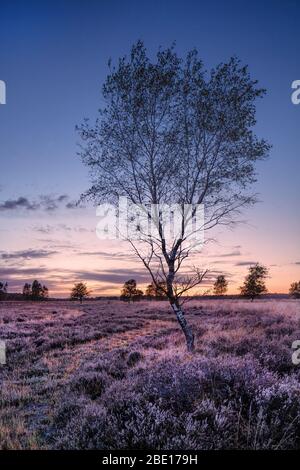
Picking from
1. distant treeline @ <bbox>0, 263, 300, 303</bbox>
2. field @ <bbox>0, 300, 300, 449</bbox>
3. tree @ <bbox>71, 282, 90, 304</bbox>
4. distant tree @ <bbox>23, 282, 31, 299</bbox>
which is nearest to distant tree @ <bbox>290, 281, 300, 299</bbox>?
distant treeline @ <bbox>0, 263, 300, 303</bbox>

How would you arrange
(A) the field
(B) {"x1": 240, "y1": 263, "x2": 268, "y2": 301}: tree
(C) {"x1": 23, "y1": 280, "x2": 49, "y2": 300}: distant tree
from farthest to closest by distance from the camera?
(C) {"x1": 23, "y1": 280, "x2": 49, "y2": 300}: distant tree < (B) {"x1": 240, "y1": 263, "x2": 268, "y2": 301}: tree < (A) the field

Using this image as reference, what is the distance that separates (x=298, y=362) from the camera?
9477mm

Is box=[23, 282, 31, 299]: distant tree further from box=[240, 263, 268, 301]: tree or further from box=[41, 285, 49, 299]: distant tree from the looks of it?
box=[240, 263, 268, 301]: tree

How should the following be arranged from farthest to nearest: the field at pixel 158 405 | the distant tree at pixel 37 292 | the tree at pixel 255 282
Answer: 1. the distant tree at pixel 37 292
2. the tree at pixel 255 282
3. the field at pixel 158 405

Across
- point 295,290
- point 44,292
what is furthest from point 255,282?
point 44,292

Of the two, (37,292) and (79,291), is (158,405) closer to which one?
(79,291)

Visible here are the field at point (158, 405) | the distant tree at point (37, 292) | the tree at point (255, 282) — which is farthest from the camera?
the distant tree at point (37, 292)

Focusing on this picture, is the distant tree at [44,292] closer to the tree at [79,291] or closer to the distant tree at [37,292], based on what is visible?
the distant tree at [37,292]

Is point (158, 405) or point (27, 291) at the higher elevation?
point (158, 405)

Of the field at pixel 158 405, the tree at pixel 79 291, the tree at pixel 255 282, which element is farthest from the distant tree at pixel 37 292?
the field at pixel 158 405

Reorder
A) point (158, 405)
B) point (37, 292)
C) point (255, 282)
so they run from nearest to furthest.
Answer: point (158, 405), point (255, 282), point (37, 292)

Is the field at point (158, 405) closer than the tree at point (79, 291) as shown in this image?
Yes

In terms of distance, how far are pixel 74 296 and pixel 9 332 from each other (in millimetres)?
66866
